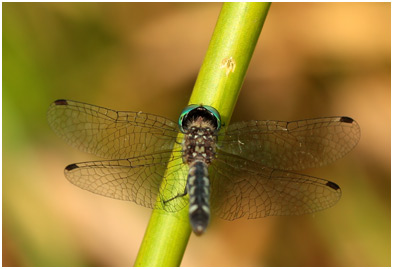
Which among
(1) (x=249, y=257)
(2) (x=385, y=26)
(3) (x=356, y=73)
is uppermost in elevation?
(2) (x=385, y=26)

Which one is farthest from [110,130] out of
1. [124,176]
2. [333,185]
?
[333,185]

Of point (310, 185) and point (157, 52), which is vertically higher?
point (157, 52)

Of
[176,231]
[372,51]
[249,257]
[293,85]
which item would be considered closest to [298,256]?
[249,257]

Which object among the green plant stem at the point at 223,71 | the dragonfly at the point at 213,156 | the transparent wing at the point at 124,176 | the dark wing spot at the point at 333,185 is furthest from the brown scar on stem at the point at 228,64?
the dark wing spot at the point at 333,185

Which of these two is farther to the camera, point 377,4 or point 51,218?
point 377,4

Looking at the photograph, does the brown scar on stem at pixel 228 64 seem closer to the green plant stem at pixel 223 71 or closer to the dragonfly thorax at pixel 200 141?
the green plant stem at pixel 223 71

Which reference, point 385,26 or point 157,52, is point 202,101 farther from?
point 385,26
